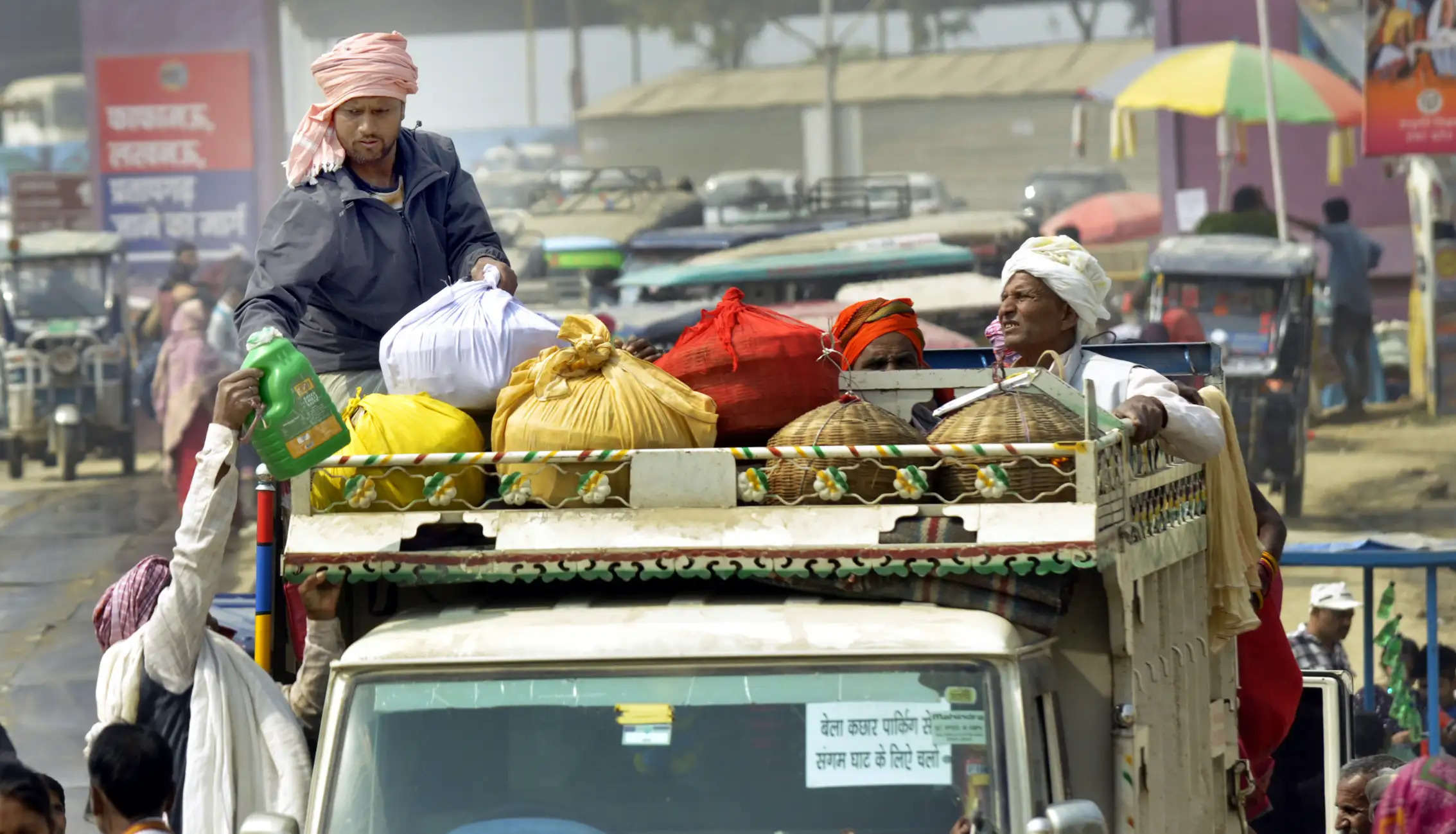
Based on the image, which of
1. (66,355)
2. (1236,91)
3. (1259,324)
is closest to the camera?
(1259,324)

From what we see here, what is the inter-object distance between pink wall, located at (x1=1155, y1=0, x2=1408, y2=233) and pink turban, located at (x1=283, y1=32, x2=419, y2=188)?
2125 cm

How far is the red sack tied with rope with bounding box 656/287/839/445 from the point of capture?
4641 millimetres

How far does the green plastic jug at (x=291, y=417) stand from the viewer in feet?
13.5

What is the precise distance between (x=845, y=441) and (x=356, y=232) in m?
1.71

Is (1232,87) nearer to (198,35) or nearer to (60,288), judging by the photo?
(198,35)

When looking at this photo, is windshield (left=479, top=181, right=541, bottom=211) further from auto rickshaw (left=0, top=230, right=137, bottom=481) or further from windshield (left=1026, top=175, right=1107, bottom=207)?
windshield (left=1026, top=175, right=1107, bottom=207)

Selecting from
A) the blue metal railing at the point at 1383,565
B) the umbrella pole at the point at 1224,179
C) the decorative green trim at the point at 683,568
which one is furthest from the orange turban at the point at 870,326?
the umbrella pole at the point at 1224,179

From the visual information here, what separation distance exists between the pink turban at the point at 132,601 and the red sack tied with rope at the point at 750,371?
125 cm

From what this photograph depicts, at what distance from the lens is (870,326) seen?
5766 mm

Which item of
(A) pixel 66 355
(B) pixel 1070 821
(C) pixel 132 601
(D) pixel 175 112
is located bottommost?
(A) pixel 66 355

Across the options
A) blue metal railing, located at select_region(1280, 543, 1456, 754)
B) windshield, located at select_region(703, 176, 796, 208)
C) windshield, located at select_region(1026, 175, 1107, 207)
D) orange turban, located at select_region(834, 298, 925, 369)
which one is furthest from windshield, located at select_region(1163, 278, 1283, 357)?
orange turban, located at select_region(834, 298, 925, 369)

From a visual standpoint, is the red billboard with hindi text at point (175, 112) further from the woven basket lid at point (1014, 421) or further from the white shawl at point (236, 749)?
the woven basket lid at point (1014, 421)

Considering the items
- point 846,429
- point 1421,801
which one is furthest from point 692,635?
point 1421,801

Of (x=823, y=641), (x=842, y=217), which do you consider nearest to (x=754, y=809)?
(x=823, y=641)
